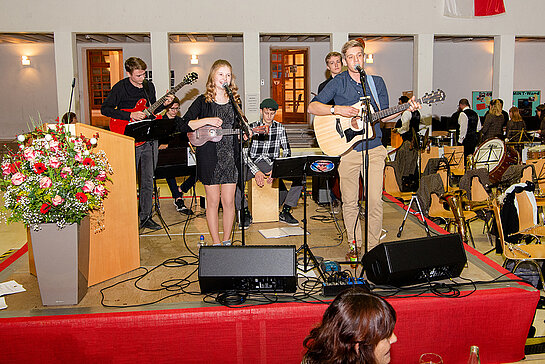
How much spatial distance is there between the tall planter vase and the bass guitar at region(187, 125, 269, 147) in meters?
1.19

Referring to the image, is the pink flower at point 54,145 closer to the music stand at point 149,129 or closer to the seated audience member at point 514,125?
the music stand at point 149,129

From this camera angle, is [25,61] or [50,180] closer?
[50,180]

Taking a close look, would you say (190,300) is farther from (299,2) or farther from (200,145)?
(299,2)

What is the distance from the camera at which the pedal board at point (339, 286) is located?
11.6 feet

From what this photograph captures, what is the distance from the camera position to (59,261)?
346 cm

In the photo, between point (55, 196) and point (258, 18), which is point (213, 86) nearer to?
point (55, 196)

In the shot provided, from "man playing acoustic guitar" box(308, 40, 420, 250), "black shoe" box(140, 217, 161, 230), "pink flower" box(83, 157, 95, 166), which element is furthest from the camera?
"black shoe" box(140, 217, 161, 230)

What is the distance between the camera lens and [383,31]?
11055mm

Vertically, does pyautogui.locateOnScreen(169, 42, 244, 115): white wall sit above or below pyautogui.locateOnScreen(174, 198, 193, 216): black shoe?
above

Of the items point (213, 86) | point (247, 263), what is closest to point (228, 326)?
point (247, 263)

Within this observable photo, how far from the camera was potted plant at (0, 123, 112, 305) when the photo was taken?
3303 millimetres

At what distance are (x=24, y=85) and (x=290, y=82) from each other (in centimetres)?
818

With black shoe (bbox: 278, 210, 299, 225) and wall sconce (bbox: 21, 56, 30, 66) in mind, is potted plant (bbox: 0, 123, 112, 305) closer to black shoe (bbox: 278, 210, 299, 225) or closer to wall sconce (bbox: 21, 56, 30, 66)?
black shoe (bbox: 278, 210, 299, 225)

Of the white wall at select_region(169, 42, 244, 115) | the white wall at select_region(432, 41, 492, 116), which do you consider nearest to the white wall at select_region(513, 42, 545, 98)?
the white wall at select_region(432, 41, 492, 116)
